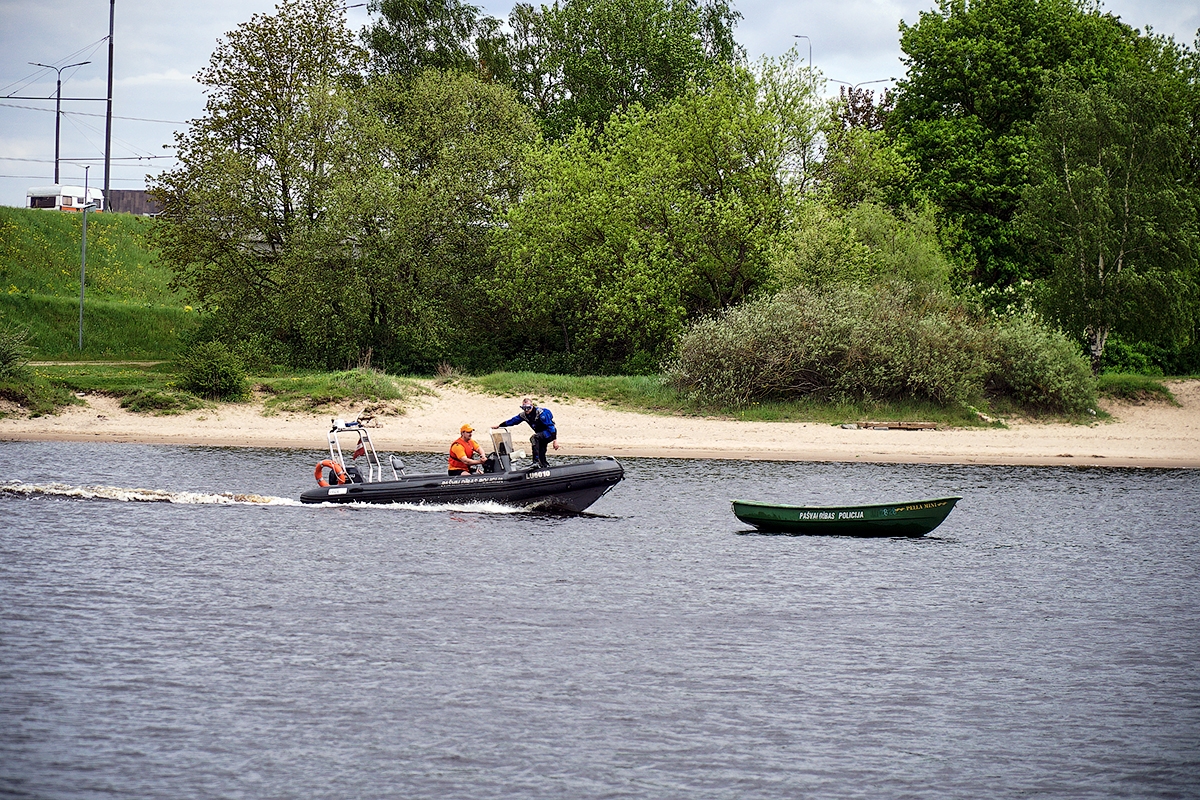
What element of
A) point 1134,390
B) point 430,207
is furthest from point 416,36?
point 1134,390

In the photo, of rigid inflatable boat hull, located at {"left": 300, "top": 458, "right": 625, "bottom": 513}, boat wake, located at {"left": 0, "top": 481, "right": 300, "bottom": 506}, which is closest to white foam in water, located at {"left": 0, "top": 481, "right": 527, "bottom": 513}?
boat wake, located at {"left": 0, "top": 481, "right": 300, "bottom": 506}

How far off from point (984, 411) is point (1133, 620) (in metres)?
25.0

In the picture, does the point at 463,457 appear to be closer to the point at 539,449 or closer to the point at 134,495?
the point at 539,449

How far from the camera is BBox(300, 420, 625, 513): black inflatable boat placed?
24.6m

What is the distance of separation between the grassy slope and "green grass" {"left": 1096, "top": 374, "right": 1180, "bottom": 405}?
131 feet

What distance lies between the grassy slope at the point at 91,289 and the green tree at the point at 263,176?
4.12 meters

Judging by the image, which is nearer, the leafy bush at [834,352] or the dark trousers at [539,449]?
the dark trousers at [539,449]

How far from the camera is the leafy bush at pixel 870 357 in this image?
4156 centimetres

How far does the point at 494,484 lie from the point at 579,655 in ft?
31.7

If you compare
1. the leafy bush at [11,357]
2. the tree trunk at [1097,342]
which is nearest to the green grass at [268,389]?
the leafy bush at [11,357]

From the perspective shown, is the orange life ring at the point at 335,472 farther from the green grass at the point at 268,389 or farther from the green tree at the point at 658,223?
the green tree at the point at 658,223

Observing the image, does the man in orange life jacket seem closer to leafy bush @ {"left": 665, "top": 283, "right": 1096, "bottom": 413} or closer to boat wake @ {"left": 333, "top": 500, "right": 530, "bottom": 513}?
boat wake @ {"left": 333, "top": 500, "right": 530, "bottom": 513}

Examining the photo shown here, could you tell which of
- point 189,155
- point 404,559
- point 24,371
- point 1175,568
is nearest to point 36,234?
point 189,155

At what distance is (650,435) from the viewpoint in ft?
128
